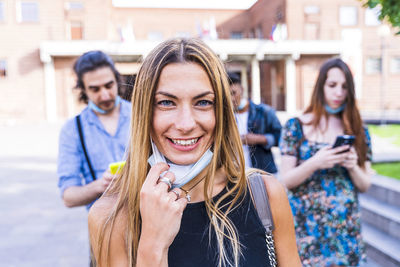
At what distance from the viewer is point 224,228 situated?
1.41 metres

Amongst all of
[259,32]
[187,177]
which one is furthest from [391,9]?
[259,32]

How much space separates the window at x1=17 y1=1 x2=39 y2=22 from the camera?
1005 inches

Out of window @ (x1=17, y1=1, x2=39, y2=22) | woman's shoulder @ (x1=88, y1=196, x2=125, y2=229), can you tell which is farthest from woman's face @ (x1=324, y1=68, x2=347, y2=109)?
window @ (x1=17, y1=1, x2=39, y2=22)

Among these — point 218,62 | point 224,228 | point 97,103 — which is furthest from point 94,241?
point 97,103

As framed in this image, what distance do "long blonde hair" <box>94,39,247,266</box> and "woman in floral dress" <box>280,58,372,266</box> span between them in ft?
4.31

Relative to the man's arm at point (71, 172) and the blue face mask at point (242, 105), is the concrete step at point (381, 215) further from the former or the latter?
the man's arm at point (71, 172)

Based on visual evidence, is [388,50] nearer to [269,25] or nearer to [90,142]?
[269,25]

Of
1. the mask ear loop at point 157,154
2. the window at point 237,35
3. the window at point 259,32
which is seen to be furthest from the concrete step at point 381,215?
the window at point 237,35

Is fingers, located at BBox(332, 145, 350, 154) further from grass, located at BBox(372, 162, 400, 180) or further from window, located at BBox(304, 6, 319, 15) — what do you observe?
window, located at BBox(304, 6, 319, 15)

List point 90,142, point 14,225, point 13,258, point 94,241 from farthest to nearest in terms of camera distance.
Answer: point 14,225, point 13,258, point 90,142, point 94,241

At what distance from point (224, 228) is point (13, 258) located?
13.6 ft

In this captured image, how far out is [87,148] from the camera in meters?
2.62

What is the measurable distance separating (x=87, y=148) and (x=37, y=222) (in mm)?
3897

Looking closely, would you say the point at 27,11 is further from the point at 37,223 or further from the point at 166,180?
the point at 166,180
